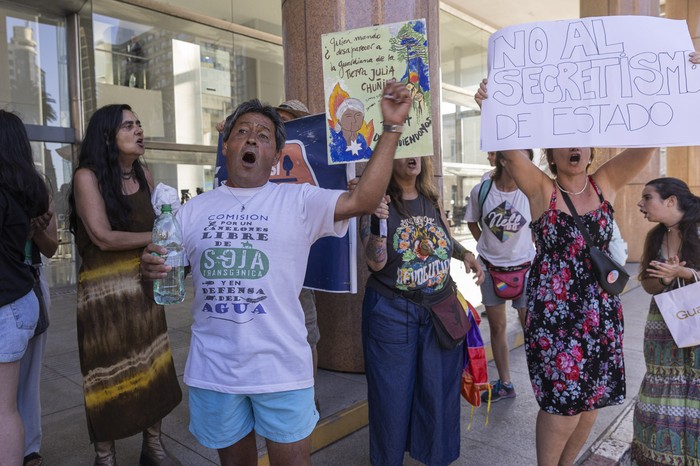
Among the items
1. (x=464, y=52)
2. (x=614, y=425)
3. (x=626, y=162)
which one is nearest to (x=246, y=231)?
(x=626, y=162)

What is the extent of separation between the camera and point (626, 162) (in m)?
2.70

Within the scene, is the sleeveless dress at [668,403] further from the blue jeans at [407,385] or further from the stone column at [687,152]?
the stone column at [687,152]

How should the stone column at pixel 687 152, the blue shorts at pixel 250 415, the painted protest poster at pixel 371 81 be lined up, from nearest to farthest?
the blue shorts at pixel 250 415 < the painted protest poster at pixel 371 81 < the stone column at pixel 687 152

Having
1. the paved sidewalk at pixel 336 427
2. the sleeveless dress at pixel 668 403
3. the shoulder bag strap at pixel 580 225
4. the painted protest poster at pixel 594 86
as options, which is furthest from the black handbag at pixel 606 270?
the paved sidewalk at pixel 336 427

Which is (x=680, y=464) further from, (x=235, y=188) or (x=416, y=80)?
(x=235, y=188)

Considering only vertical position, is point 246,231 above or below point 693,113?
below

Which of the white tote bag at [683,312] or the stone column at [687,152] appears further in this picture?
the stone column at [687,152]

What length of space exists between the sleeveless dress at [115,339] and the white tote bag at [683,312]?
275 cm

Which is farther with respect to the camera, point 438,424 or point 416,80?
point 438,424

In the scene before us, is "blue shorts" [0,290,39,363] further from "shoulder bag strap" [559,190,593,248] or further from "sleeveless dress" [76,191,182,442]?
"shoulder bag strap" [559,190,593,248]

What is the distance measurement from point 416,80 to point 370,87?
21 centimetres

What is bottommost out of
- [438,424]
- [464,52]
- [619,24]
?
[438,424]

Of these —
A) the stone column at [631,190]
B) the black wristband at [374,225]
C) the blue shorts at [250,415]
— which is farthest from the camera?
the stone column at [631,190]

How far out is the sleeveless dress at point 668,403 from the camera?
2797 millimetres
